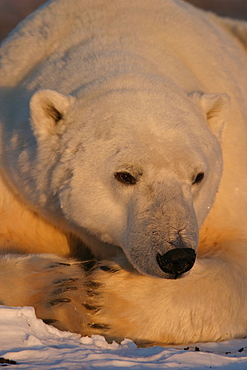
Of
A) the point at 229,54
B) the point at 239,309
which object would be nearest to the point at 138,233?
the point at 239,309

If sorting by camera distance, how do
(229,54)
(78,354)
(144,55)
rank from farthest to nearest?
(229,54) < (144,55) < (78,354)

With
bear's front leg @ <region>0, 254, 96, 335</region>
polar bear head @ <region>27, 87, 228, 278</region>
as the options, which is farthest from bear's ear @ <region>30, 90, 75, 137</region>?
bear's front leg @ <region>0, 254, 96, 335</region>

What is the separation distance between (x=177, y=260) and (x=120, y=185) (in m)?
0.50

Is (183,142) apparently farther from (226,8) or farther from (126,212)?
(226,8)

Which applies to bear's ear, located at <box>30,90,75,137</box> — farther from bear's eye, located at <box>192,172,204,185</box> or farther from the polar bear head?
bear's eye, located at <box>192,172,204,185</box>

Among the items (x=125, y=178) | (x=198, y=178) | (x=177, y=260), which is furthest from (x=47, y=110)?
(x=177, y=260)

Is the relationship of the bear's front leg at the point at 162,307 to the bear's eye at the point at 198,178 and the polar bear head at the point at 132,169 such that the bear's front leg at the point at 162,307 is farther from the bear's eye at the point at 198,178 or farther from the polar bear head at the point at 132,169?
the bear's eye at the point at 198,178

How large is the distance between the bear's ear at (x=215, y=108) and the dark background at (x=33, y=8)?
9.04 metres

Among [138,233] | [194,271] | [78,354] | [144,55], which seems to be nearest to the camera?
[78,354]

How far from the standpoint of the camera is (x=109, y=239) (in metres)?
3.18

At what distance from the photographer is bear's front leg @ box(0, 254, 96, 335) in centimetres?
289

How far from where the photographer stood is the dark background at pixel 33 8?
1251 cm

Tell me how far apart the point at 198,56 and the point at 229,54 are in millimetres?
636

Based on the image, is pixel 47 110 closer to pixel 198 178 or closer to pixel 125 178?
pixel 125 178
